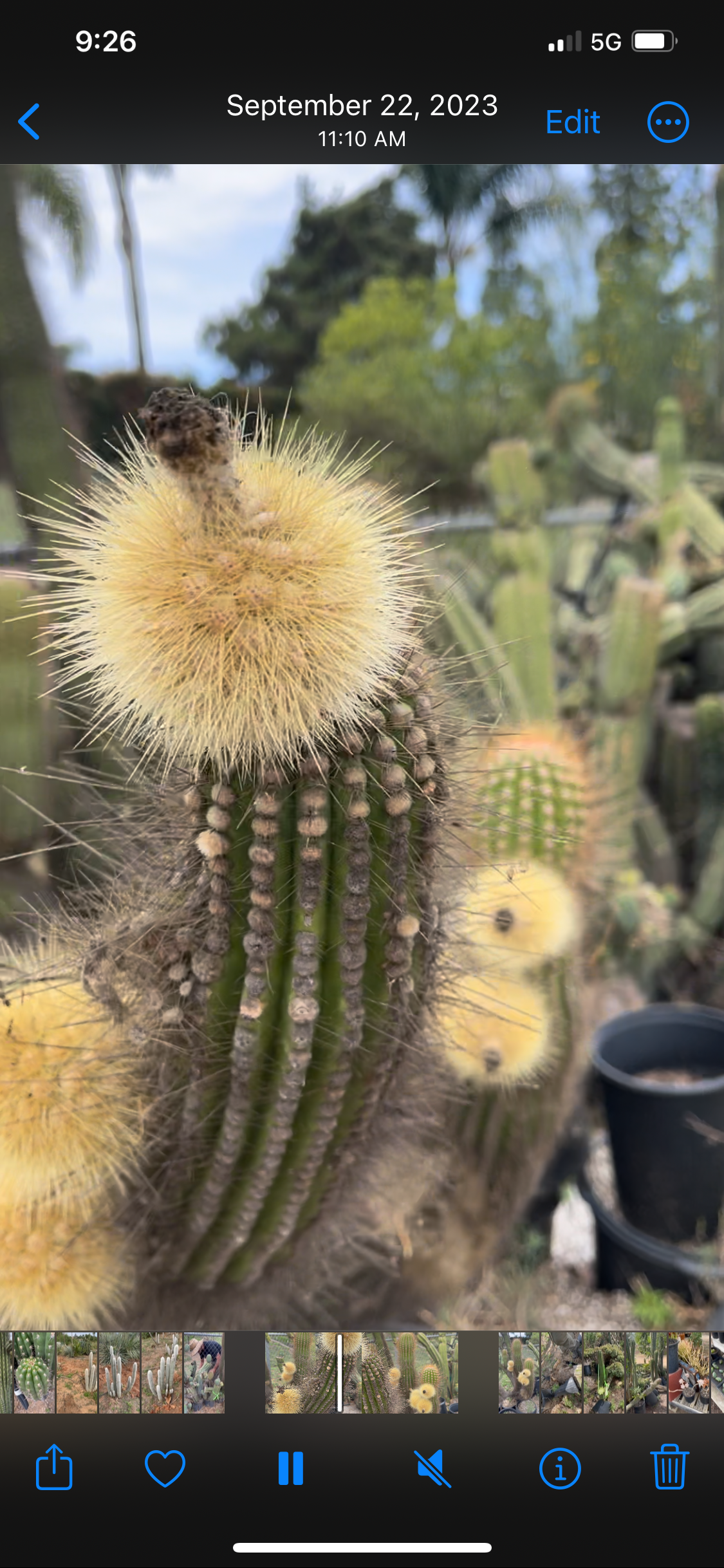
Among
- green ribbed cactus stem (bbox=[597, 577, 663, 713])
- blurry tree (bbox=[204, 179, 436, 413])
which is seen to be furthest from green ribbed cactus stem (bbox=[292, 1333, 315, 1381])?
green ribbed cactus stem (bbox=[597, 577, 663, 713])

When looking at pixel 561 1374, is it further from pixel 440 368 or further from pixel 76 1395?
pixel 440 368

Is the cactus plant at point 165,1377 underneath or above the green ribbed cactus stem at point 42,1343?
underneath

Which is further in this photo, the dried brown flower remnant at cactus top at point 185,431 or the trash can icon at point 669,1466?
the trash can icon at point 669,1466

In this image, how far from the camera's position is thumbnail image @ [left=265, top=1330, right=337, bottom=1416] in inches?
18.7

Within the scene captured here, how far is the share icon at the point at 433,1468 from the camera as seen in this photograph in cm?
47

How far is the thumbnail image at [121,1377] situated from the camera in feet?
1.53

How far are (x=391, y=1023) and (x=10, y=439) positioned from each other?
455mm

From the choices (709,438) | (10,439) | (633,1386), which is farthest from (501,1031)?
(709,438)

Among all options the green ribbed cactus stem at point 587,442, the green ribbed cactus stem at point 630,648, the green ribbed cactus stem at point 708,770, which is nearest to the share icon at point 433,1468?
the green ribbed cactus stem at point 630,648

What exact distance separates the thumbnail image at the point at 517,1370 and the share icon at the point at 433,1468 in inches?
1.7

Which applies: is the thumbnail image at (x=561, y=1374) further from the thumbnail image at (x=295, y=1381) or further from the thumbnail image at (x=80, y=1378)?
the thumbnail image at (x=80, y=1378)

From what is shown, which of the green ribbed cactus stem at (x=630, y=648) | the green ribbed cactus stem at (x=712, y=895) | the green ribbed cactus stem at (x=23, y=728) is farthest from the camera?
the green ribbed cactus stem at (x=712, y=895)

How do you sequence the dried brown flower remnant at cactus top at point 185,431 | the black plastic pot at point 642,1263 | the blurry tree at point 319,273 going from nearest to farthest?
the dried brown flower remnant at cactus top at point 185,431, the black plastic pot at point 642,1263, the blurry tree at point 319,273

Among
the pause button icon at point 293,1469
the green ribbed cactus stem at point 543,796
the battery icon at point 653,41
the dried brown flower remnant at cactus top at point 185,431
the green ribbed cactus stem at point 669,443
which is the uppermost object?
the green ribbed cactus stem at point 669,443
